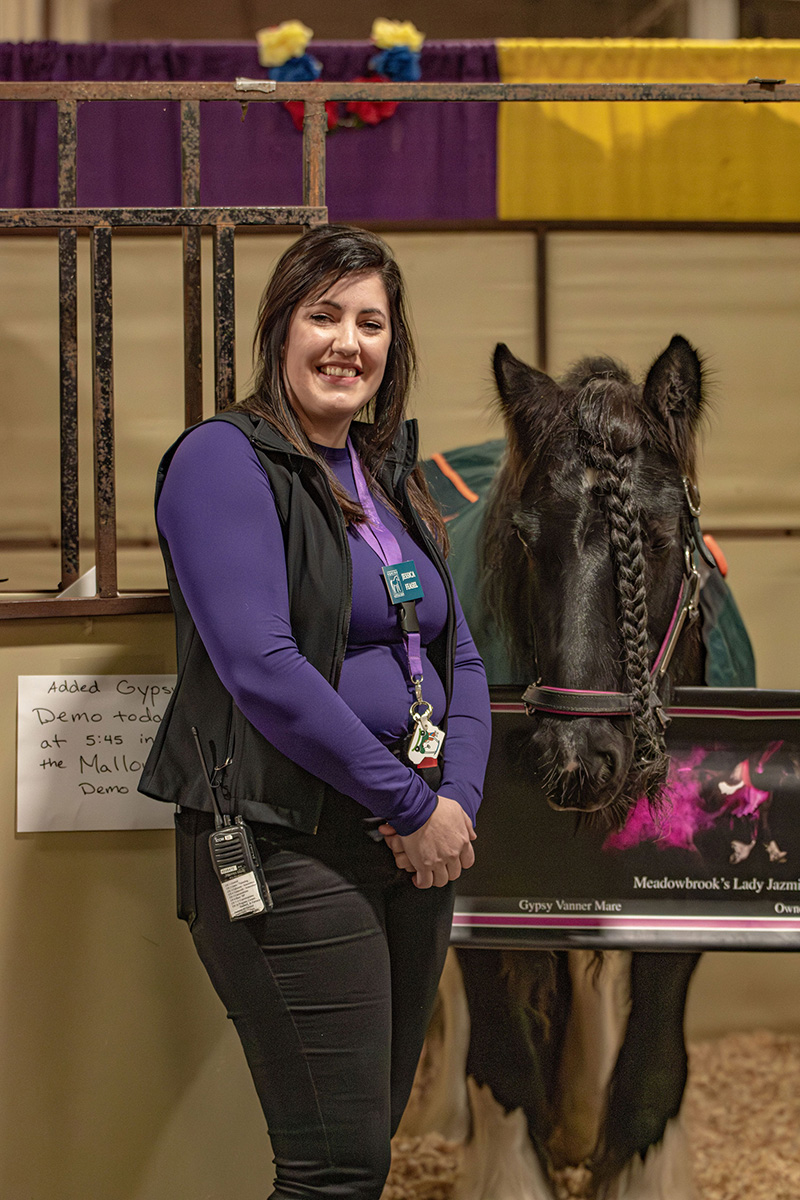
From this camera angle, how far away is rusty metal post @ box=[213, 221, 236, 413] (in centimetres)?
146

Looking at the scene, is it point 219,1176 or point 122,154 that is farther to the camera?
point 122,154

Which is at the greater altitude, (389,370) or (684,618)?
(389,370)

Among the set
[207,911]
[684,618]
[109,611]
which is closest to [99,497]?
[109,611]

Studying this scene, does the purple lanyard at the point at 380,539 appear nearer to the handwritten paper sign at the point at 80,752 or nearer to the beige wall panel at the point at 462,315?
the handwritten paper sign at the point at 80,752

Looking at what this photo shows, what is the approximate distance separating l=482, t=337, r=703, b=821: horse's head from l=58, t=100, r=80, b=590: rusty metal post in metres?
0.70

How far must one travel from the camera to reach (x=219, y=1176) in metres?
1.48

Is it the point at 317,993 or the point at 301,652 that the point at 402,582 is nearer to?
the point at 301,652

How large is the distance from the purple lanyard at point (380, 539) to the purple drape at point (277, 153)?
197 centimetres

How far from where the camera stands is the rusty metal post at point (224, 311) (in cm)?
146

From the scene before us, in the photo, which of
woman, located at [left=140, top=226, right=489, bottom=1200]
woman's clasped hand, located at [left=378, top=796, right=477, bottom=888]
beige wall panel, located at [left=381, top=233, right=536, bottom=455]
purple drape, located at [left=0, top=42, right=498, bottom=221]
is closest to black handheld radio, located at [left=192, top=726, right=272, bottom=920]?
woman, located at [left=140, top=226, right=489, bottom=1200]

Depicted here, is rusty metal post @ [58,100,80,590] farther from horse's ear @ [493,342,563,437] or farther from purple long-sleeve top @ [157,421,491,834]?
horse's ear @ [493,342,563,437]

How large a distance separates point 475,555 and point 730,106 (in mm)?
1940

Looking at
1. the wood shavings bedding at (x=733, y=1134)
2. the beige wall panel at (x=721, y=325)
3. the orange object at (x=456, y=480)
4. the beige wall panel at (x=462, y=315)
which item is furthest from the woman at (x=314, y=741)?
the beige wall panel at (x=721, y=325)

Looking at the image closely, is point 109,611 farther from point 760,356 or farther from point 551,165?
point 760,356
